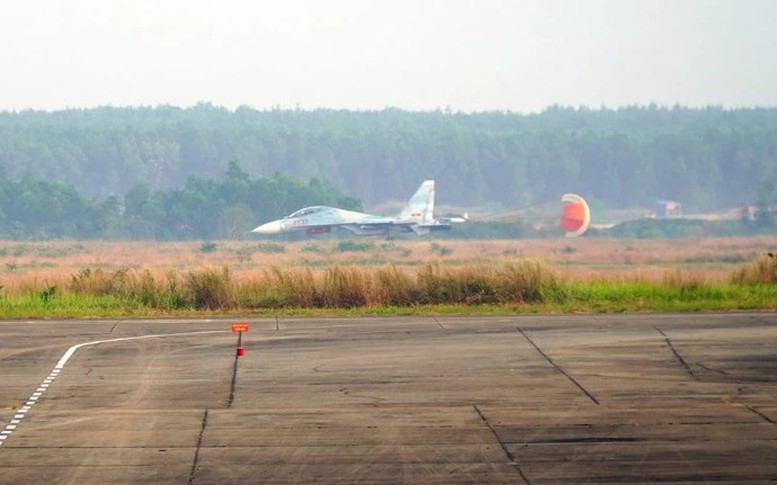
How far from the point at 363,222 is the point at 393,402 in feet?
222

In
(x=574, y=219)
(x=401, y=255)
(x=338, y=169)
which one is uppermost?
(x=401, y=255)

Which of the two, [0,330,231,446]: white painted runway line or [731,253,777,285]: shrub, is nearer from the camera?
[0,330,231,446]: white painted runway line

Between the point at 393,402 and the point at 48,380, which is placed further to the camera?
the point at 48,380

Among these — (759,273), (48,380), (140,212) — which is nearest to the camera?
(48,380)

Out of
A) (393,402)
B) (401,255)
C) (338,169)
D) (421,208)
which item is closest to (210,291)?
(393,402)

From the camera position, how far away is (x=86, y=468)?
43.4 feet

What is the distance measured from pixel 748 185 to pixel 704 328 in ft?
340

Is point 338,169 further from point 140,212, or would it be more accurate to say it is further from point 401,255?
point 401,255

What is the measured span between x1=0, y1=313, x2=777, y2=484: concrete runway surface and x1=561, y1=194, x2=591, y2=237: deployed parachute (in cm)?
5469

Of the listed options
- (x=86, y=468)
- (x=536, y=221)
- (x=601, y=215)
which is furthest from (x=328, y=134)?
(x=86, y=468)

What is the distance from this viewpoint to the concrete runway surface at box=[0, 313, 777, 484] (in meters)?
13.4

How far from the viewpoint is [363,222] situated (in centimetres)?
8488

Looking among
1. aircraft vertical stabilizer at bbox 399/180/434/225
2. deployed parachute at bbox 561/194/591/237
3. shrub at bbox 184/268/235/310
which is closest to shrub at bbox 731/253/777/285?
shrub at bbox 184/268/235/310

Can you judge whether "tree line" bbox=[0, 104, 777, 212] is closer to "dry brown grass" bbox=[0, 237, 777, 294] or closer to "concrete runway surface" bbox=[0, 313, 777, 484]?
"dry brown grass" bbox=[0, 237, 777, 294]
